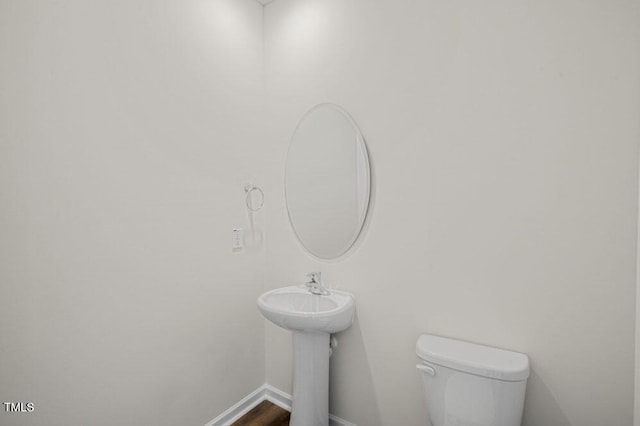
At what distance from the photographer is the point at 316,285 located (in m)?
1.64

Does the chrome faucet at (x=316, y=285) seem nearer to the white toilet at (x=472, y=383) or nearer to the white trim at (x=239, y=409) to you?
the white toilet at (x=472, y=383)

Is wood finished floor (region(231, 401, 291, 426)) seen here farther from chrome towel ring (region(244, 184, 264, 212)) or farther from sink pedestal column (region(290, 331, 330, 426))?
chrome towel ring (region(244, 184, 264, 212))

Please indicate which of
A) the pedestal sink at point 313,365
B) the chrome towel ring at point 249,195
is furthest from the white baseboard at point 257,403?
the chrome towel ring at point 249,195

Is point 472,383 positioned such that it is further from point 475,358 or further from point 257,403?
point 257,403

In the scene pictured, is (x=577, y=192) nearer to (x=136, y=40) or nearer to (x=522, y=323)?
(x=522, y=323)

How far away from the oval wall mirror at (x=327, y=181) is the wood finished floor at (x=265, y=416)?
103 centimetres

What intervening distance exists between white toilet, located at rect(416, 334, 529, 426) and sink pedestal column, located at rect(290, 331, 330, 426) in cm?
53

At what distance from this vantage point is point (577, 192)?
3.60 feet

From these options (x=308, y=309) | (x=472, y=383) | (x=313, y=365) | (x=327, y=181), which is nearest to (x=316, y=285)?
(x=308, y=309)

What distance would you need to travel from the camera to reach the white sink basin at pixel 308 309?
53.2 inches

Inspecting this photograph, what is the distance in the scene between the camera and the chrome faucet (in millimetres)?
1622

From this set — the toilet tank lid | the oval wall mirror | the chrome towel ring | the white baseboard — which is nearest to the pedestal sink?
the white baseboard

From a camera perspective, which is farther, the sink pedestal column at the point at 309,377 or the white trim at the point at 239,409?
the white trim at the point at 239,409

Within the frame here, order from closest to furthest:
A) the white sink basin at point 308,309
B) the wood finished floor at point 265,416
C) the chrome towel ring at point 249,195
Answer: the white sink basin at point 308,309 → the wood finished floor at point 265,416 → the chrome towel ring at point 249,195
